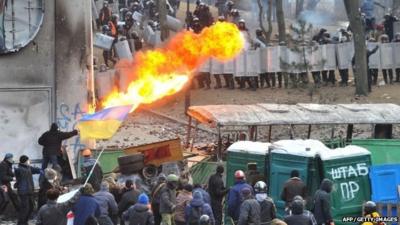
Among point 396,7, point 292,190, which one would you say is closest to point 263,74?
point 292,190

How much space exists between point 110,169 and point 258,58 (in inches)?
397

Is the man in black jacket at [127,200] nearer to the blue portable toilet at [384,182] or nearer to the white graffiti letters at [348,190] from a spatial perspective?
the white graffiti letters at [348,190]

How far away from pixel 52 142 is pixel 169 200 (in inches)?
174

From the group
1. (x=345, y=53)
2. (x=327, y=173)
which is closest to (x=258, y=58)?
(x=345, y=53)

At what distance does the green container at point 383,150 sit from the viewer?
18.1 metres

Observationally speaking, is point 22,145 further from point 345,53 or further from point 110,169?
point 345,53

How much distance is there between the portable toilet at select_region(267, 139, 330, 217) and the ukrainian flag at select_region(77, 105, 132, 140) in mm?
3046

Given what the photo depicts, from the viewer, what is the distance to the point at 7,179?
16.9 metres

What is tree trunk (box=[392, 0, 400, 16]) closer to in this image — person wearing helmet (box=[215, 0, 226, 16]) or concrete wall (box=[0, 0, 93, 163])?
person wearing helmet (box=[215, 0, 226, 16])

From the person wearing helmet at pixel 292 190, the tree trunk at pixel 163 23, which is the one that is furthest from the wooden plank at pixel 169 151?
the tree trunk at pixel 163 23

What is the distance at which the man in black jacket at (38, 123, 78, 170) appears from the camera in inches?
709

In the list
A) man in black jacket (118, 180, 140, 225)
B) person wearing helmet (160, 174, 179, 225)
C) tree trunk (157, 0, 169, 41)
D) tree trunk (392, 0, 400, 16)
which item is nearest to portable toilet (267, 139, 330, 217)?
person wearing helmet (160, 174, 179, 225)

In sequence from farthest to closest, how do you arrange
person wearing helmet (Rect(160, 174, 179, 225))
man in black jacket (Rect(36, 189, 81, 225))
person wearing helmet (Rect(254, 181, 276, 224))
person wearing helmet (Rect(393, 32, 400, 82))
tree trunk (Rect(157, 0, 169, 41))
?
tree trunk (Rect(157, 0, 169, 41)) → person wearing helmet (Rect(393, 32, 400, 82)) → person wearing helmet (Rect(160, 174, 179, 225)) → person wearing helmet (Rect(254, 181, 276, 224)) → man in black jacket (Rect(36, 189, 81, 225))

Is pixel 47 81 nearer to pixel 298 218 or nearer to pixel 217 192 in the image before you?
pixel 217 192
